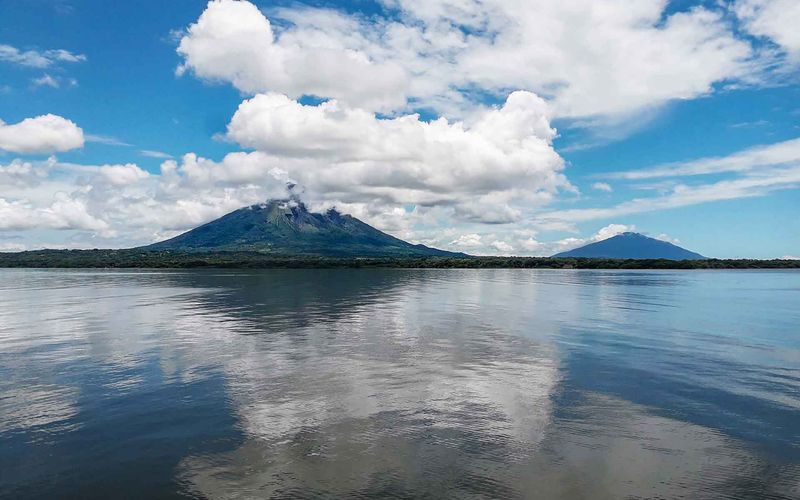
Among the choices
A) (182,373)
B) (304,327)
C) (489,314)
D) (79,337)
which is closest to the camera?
(182,373)

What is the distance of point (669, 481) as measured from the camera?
15023 mm

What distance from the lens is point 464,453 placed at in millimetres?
16891

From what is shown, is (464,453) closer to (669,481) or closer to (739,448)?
(669,481)

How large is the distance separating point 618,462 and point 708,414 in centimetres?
815

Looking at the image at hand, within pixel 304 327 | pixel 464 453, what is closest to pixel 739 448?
pixel 464 453

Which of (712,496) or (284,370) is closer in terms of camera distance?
(712,496)

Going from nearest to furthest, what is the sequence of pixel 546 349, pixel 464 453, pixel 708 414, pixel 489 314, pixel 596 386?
1. pixel 464 453
2. pixel 708 414
3. pixel 596 386
4. pixel 546 349
5. pixel 489 314

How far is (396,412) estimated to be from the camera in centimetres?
2120

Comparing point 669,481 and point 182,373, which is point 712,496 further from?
point 182,373

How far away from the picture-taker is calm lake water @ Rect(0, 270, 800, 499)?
15023 mm

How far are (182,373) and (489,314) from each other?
37.9 meters

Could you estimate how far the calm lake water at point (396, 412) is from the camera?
15023 mm

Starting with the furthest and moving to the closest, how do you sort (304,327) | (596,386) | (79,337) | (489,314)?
1. (489,314)
2. (304,327)
3. (79,337)
4. (596,386)

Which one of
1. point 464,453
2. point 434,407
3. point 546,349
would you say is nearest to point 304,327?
point 546,349
